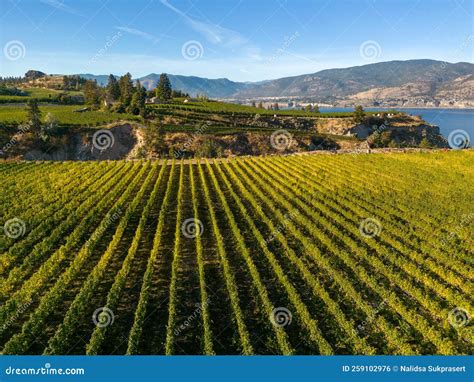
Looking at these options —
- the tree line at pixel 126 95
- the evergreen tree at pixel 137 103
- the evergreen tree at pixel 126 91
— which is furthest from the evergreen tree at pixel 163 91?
the evergreen tree at pixel 137 103

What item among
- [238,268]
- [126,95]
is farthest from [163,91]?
[238,268]

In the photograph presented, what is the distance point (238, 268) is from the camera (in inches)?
926

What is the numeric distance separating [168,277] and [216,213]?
12.5 m

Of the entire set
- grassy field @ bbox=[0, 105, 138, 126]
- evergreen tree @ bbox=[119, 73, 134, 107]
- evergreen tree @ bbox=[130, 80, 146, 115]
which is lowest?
grassy field @ bbox=[0, 105, 138, 126]

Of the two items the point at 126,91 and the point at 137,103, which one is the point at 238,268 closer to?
the point at 137,103

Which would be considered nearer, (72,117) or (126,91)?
(72,117)

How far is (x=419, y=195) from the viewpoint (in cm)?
3794

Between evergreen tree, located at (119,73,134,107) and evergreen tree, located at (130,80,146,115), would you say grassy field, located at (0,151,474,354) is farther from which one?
evergreen tree, located at (119,73,134,107)

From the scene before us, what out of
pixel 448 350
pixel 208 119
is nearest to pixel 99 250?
pixel 448 350

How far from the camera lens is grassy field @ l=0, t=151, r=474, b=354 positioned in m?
16.8

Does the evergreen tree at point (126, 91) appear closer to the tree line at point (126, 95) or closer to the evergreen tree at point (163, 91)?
the tree line at point (126, 95)

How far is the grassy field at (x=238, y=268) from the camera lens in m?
16.8

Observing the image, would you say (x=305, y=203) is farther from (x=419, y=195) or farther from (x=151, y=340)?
(x=151, y=340)

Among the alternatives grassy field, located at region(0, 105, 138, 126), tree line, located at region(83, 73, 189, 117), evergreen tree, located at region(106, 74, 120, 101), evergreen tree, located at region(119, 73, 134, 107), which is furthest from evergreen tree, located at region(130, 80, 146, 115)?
evergreen tree, located at region(106, 74, 120, 101)
